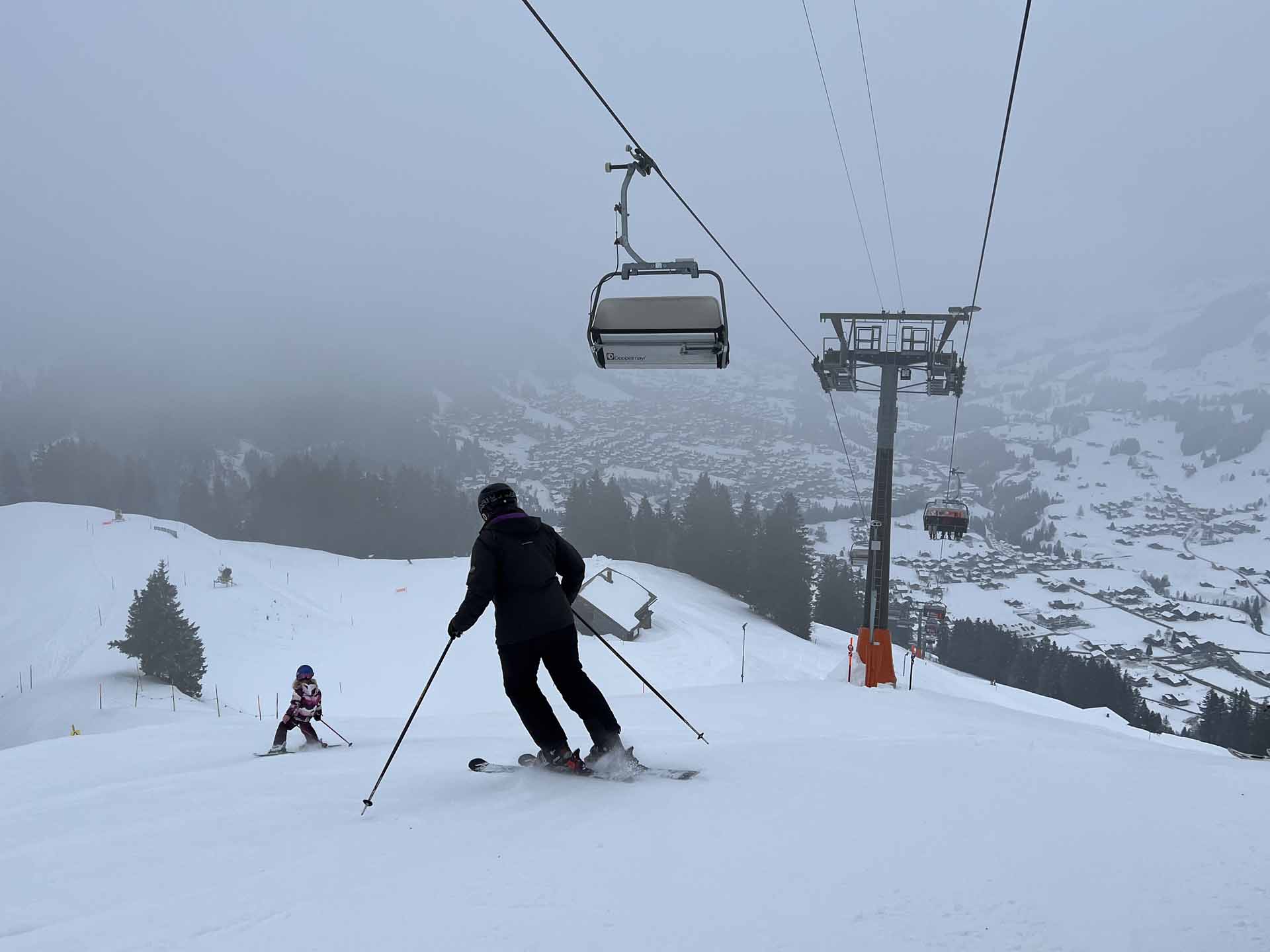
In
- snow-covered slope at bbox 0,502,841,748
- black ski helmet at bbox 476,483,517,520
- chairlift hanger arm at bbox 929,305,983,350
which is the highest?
chairlift hanger arm at bbox 929,305,983,350

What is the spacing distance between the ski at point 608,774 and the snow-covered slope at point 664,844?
11 cm

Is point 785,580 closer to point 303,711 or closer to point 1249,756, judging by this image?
point 1249,756

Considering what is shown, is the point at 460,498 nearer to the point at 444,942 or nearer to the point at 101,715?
the point at 101,715

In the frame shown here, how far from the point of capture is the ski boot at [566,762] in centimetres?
484

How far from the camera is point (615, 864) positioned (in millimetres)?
3256

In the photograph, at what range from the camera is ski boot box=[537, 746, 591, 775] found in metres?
4.84

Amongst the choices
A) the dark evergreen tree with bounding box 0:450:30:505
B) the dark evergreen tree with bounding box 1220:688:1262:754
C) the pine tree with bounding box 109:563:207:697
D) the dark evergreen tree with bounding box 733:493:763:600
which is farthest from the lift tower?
the dark evergreen tree with bounding box 0:450:30:505

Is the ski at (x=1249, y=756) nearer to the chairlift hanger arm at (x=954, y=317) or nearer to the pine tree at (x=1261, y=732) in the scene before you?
the chairlift hanger arm at (x=954, y=317)

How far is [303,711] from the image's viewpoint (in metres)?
7.85

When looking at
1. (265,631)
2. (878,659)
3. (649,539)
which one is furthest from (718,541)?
(878,659)

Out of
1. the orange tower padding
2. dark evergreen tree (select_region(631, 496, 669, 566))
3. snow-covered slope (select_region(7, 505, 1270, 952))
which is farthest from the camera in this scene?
dark evergreen tree (select_region(631, 496, 669, 566))

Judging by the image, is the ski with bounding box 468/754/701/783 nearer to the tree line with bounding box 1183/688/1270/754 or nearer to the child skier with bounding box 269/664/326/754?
the child skier with bounding box 269/664/326/754

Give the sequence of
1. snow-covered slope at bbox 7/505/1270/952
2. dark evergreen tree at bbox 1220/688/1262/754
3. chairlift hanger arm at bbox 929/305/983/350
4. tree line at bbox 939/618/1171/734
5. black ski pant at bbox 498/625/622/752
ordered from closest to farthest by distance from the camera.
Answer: snow-covered slope at bbox 7/505/1270/952 → black ski pant at bbox 498/625/622/752 → chairlift hanger arm at bbox 929/305/983/350 → dark evergreen tree at bbox 1220/688/1262/754 → tree line at bbox 939/618/1171/734

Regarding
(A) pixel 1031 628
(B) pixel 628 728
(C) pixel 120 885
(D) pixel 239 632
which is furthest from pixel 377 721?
(A) pixel 1031 628
